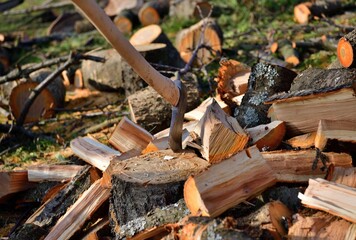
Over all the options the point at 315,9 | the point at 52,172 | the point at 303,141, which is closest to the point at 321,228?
the point at 303,141

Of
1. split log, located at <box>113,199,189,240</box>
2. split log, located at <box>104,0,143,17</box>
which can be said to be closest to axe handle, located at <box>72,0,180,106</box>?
split log, located at <box>113,199,189,240</box>

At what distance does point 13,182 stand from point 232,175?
2.36 metres

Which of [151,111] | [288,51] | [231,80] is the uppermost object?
[231,80]

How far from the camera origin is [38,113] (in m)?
7.59

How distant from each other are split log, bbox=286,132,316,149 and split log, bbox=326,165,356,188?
365mm

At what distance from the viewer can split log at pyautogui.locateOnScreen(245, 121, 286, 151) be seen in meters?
3.83

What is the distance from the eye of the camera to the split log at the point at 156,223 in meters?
3.30

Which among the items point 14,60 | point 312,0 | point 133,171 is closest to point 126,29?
point 14,60

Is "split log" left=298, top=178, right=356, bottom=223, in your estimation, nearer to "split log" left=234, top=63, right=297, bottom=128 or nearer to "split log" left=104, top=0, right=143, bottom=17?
"split log" left=234, top=63, right=297, bottom=128

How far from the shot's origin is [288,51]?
7.68 m

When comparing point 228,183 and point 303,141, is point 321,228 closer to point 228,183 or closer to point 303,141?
point 228,183

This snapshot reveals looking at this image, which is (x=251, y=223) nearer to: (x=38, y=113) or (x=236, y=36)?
(x=38, y=113)

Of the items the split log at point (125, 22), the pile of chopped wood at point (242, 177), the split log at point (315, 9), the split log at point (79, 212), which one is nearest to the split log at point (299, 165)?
the pile of chopped wood at point (242, 177)

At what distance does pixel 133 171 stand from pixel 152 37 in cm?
462
